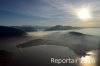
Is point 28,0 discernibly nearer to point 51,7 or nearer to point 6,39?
point 51,7

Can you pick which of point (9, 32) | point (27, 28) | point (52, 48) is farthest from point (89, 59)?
point (9, 32)

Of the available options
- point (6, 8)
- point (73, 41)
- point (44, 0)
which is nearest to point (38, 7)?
point (44, 0)

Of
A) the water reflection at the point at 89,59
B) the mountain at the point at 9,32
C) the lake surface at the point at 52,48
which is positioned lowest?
the water reflection at the point at 89,59

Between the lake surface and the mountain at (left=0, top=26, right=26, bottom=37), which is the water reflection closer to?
the lake surface

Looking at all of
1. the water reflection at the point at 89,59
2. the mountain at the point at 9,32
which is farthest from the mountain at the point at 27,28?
the water reflection at the point at 89,59

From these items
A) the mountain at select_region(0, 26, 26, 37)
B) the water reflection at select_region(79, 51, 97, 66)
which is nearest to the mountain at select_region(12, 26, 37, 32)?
the mountain at select_region(0, 26, 26, 37)

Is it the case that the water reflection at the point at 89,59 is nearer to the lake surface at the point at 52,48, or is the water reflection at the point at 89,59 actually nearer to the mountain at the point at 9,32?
the lake surface at the point at 52,48
